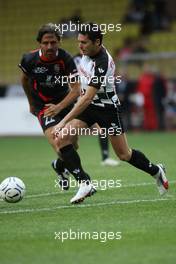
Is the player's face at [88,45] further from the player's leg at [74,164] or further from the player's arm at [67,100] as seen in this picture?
the player's leg at [74,164]

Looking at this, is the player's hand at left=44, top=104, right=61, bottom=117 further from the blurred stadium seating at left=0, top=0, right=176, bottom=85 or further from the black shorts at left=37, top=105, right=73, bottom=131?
the blurred stadium seating at left=0, top=0, right=176, bottom=85

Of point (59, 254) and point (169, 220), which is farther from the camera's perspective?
point (169, 220)

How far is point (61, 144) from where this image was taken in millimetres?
9344

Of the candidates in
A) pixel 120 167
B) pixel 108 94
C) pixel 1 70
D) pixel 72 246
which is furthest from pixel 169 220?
pixel 1 70

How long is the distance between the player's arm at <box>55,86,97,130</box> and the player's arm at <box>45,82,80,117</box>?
700 mm

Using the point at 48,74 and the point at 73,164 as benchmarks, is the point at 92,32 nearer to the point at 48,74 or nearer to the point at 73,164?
the point at 48,74

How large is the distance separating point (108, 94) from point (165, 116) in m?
15.3

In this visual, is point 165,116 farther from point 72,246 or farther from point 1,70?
point 72,246

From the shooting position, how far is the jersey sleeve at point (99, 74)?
9000 millimetres

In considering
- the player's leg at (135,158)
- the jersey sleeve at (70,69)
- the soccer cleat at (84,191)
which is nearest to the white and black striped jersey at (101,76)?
the jersey sleeve at (70,69)

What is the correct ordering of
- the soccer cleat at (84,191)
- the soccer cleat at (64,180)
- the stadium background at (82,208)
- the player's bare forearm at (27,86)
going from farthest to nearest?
the soccer cleat at (64,180)
the player's bare forearm at (27,86)
the soccer cleat at (84,191)
the stadium background at (82,208)

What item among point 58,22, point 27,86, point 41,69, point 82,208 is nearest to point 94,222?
point 82,208

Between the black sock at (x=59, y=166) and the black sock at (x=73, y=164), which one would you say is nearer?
the black sock at (x=73, y=164)

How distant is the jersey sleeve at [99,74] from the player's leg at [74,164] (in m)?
0.72
